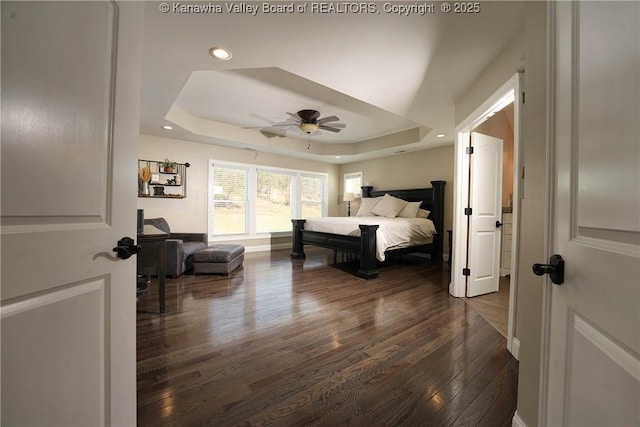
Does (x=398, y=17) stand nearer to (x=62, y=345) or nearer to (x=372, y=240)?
(x=62, y=345)

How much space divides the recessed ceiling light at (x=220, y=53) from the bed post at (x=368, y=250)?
2.67 metres

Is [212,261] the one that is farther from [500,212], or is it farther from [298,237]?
[500,212]

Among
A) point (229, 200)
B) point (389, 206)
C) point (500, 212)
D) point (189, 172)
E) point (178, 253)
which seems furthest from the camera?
point (229, 200)

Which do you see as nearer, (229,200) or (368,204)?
(229,200)

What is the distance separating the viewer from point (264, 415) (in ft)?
4.09

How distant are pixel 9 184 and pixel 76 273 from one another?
0.29 meters

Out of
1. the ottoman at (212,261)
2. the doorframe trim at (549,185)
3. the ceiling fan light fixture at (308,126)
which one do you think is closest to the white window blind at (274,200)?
the ottoman at (212,261)

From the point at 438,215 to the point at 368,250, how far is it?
2220 mm

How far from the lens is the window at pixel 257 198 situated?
5336 millimetres

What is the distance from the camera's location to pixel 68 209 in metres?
0.72

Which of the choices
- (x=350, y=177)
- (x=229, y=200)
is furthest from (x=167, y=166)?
(x=350, y=177)

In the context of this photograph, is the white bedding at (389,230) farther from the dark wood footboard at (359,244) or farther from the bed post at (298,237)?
the bed post at (298,237)

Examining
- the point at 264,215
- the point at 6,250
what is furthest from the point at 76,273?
the point at 264,215

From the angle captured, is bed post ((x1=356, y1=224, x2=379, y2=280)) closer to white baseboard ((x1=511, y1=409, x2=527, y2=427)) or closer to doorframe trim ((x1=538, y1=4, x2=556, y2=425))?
white baseboard ((x1=511, y1=409, x2=527, y2=427))
